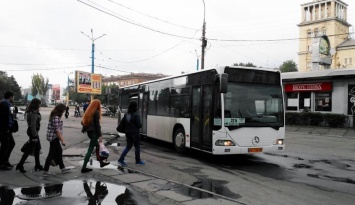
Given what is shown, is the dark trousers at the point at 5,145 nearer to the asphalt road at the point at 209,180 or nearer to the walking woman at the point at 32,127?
the asphalt road at the point at 209,180

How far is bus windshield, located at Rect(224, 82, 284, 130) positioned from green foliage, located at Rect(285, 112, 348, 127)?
16657 millimetres

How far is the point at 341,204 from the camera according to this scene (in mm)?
5730

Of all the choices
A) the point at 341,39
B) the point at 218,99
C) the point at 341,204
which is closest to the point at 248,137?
the point at 218,99

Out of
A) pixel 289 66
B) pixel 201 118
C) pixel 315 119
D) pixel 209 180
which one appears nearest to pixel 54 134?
pixel 209 180

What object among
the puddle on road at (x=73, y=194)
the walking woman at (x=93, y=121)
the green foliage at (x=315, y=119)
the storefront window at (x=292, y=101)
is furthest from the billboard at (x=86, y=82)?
the puddle on road at (x=73, y=194)

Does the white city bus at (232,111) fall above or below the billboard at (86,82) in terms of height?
below

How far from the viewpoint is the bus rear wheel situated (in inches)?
440

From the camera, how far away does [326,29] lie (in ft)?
348

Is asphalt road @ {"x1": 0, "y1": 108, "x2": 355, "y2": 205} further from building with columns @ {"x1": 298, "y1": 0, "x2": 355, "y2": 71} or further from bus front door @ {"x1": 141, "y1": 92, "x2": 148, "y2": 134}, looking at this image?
building with columns @ {"x1": 298, "y1": 0, "x2": 355, "y2": 71}

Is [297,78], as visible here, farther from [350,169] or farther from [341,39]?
[341,39]

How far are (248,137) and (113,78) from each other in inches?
5337

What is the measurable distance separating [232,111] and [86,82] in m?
40.8

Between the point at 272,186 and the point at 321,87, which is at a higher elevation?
the point at 321,87

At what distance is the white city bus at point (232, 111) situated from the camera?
920cm
